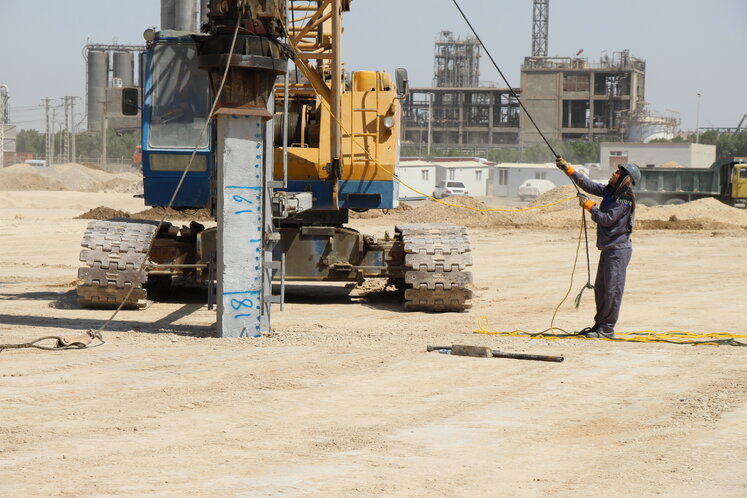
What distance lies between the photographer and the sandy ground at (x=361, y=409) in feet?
20.0

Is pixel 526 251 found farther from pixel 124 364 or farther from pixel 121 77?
pixel 121 77

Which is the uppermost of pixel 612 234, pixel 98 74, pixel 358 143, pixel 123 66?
pixel 123 66

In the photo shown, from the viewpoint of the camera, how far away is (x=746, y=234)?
104ft

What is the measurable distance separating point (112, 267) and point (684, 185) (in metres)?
37.1

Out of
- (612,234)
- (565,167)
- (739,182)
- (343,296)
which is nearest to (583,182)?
(565,167)

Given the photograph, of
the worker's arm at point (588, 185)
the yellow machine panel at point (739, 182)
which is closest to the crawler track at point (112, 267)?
the worker's arm at point (588, 185)

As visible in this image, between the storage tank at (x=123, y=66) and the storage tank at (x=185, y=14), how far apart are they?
6458 centimetres

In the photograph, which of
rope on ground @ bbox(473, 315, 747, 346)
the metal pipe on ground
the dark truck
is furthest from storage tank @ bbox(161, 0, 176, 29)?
the metal pipe on ground

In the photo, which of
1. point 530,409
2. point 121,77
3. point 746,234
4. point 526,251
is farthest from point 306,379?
point 121,77

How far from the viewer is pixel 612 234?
37.6 feet

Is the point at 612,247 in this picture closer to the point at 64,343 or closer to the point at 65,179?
the point at 64,343

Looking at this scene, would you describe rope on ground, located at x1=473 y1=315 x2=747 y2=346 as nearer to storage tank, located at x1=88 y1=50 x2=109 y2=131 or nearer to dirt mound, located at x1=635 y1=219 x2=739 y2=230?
dirt mound, located at x1=635 y1=219 x2=739 y2=230

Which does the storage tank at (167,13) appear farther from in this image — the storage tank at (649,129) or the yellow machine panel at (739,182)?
the storage tank at (649,129)

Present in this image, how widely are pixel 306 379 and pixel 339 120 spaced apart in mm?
5514
